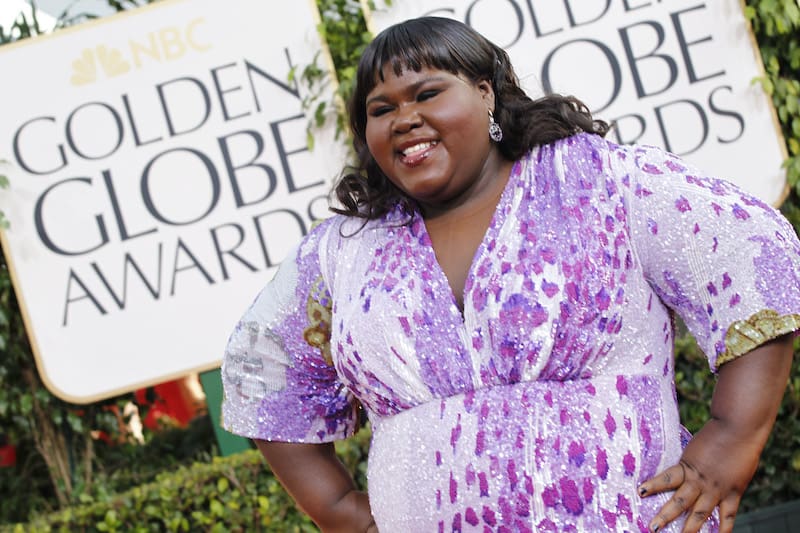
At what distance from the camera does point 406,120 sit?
178 centimetres

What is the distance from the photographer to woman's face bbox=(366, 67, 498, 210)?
1.79m

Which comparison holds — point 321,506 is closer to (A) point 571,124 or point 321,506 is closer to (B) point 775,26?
(A) point 571,124

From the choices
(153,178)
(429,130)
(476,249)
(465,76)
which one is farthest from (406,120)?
(153,178)

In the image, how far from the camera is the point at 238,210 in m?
4.38

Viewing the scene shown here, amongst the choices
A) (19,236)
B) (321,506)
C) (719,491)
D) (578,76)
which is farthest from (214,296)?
(719,491)

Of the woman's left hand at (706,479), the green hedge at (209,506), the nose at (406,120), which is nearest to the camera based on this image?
the woman's left hand at (706,479)

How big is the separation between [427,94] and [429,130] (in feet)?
0.21

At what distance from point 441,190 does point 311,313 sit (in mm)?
369

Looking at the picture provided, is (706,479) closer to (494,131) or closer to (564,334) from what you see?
(564,334)

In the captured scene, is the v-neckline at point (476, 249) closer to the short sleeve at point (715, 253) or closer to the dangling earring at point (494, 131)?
the dangling earring at point (494, 131)

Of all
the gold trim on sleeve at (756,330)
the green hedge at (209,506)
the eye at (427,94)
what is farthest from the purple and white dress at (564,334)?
the green hedge at (209,506)

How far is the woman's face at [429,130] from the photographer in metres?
1.79

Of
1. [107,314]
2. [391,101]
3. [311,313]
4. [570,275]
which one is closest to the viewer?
[570,275]

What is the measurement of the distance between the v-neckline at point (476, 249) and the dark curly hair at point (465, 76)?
0.22ft
